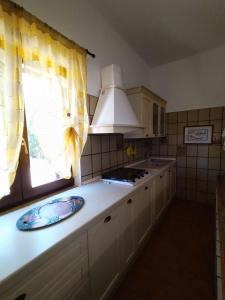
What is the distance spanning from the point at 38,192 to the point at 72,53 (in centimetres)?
113

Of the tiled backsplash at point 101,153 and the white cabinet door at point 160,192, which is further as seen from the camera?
the white cabinet door at point 160,192

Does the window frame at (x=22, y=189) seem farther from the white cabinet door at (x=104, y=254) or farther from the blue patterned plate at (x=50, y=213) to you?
the white cabinet door at (x=104, y=254)

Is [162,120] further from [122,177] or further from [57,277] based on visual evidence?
[57,277]

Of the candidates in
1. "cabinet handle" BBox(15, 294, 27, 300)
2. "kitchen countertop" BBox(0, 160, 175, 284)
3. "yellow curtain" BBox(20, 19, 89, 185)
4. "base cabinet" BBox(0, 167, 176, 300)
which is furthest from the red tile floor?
"yellow curtain" BBox(20, 19, 89, 185)

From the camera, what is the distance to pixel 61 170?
1202 millimetres

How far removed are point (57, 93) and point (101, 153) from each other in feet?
2.67

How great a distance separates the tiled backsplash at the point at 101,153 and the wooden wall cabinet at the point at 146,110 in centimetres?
23

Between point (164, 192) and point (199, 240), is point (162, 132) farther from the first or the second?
point (199, 240)

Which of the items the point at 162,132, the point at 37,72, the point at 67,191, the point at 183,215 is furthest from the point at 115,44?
the point at 183,215

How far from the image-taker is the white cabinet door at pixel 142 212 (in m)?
1.48

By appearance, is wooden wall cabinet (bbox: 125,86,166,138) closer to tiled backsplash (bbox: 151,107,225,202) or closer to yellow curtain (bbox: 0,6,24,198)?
tiled backsplash (bbox: 151,107,225,202)

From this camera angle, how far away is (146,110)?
6.85 feet

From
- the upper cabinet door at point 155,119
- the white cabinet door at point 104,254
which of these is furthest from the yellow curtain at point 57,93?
the upper cabinet door at point 155,119

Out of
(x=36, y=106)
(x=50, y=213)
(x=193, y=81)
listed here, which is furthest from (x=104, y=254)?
(x=193, y=81)
